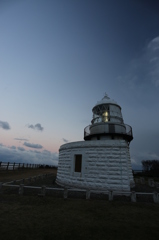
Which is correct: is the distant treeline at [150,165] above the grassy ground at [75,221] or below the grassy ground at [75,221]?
above

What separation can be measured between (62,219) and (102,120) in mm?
11849

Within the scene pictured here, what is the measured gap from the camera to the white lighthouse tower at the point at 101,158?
11.1 metres

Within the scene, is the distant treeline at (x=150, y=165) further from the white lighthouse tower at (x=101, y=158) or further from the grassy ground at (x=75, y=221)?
the grassy ground at (x=75, y=221)

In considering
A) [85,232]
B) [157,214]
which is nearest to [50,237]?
[85,232]

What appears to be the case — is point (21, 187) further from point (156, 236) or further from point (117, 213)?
point (156, 236)

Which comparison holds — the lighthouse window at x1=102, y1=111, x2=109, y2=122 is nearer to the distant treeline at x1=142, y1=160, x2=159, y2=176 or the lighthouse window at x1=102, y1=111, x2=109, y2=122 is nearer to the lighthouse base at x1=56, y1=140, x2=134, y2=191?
the lighthouse base at x1=56, y1=140, x2=134, y2=191

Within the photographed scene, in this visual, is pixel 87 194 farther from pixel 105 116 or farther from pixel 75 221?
pixel 105 116

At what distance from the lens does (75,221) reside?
532 centimetres

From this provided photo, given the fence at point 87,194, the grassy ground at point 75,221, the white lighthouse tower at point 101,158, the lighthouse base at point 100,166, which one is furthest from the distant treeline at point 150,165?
the grassy ground at point 75,221

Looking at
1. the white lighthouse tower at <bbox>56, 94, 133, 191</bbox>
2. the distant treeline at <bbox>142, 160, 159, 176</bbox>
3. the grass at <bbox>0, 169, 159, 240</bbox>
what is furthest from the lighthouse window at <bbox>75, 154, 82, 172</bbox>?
the distant treeline at <bbox>142, 160, 159, 176</bbox>

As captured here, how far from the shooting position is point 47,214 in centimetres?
593

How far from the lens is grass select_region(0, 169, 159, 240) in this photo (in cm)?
433

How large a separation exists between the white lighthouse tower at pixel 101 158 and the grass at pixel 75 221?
12.3 feet

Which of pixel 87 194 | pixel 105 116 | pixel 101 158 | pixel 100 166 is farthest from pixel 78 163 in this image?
pixel 105 116
